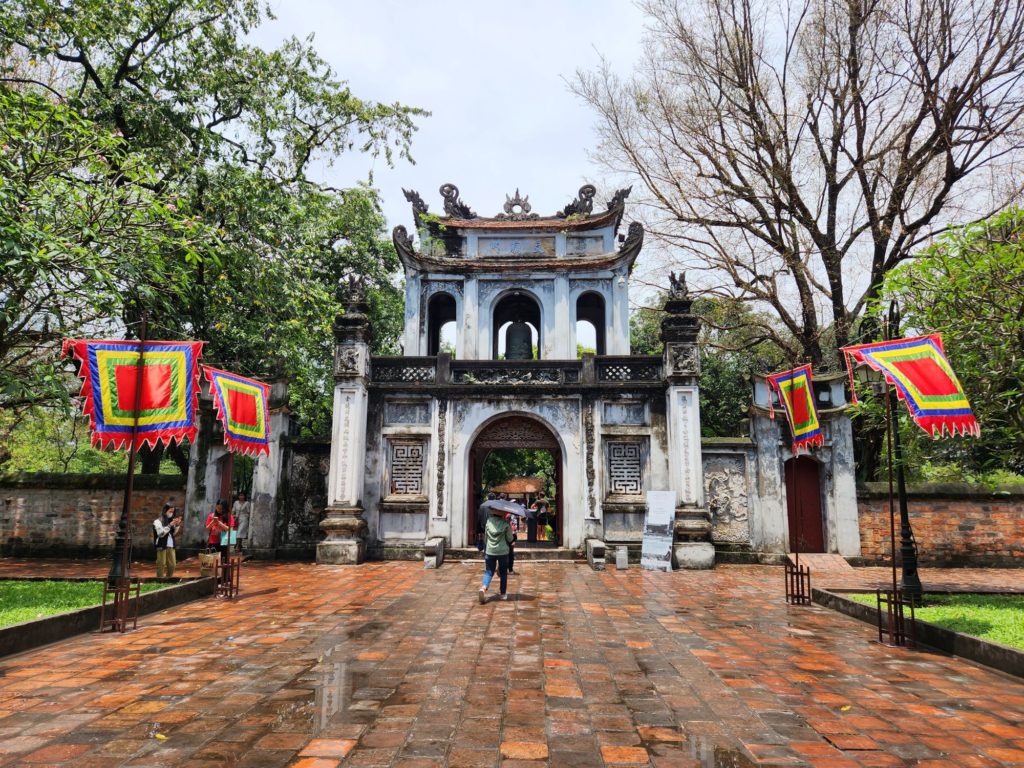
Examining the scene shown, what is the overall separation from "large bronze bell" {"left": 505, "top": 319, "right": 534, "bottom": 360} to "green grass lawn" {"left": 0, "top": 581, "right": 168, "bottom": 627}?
10.3 metres

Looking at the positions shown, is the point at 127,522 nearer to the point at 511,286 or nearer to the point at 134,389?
the point at 134,389

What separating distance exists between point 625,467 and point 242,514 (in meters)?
8.71

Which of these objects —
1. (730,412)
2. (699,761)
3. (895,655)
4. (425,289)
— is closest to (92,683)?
(699,761)

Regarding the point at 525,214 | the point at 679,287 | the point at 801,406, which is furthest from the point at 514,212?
the point at 801,406

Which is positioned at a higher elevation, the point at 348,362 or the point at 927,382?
the point at 348,362

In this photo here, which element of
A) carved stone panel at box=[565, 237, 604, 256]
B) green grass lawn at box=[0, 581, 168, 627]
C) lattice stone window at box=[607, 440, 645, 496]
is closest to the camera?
green grass lawn at box=[0, 581, 168, 627]

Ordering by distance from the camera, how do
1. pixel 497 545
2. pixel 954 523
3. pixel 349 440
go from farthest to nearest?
pixel 954 523 → pixel 349 440 → pixel 497 545

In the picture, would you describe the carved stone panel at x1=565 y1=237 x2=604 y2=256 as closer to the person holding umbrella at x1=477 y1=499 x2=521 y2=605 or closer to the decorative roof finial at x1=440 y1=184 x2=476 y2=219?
the decorative roof finial at x1=440 y1=184 x2=476 y2=219

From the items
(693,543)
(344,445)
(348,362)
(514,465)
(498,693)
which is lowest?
(498,693)

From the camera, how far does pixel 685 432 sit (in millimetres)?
14695

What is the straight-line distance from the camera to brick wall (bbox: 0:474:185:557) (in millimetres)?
15477

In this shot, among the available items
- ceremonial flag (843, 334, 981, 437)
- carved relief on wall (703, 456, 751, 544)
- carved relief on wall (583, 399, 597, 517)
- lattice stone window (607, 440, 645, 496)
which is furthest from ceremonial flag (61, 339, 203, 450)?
carved relief on wall (703, 456, 751, 544)

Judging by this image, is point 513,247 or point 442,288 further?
point 513,247

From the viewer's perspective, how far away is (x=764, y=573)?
527 inches
